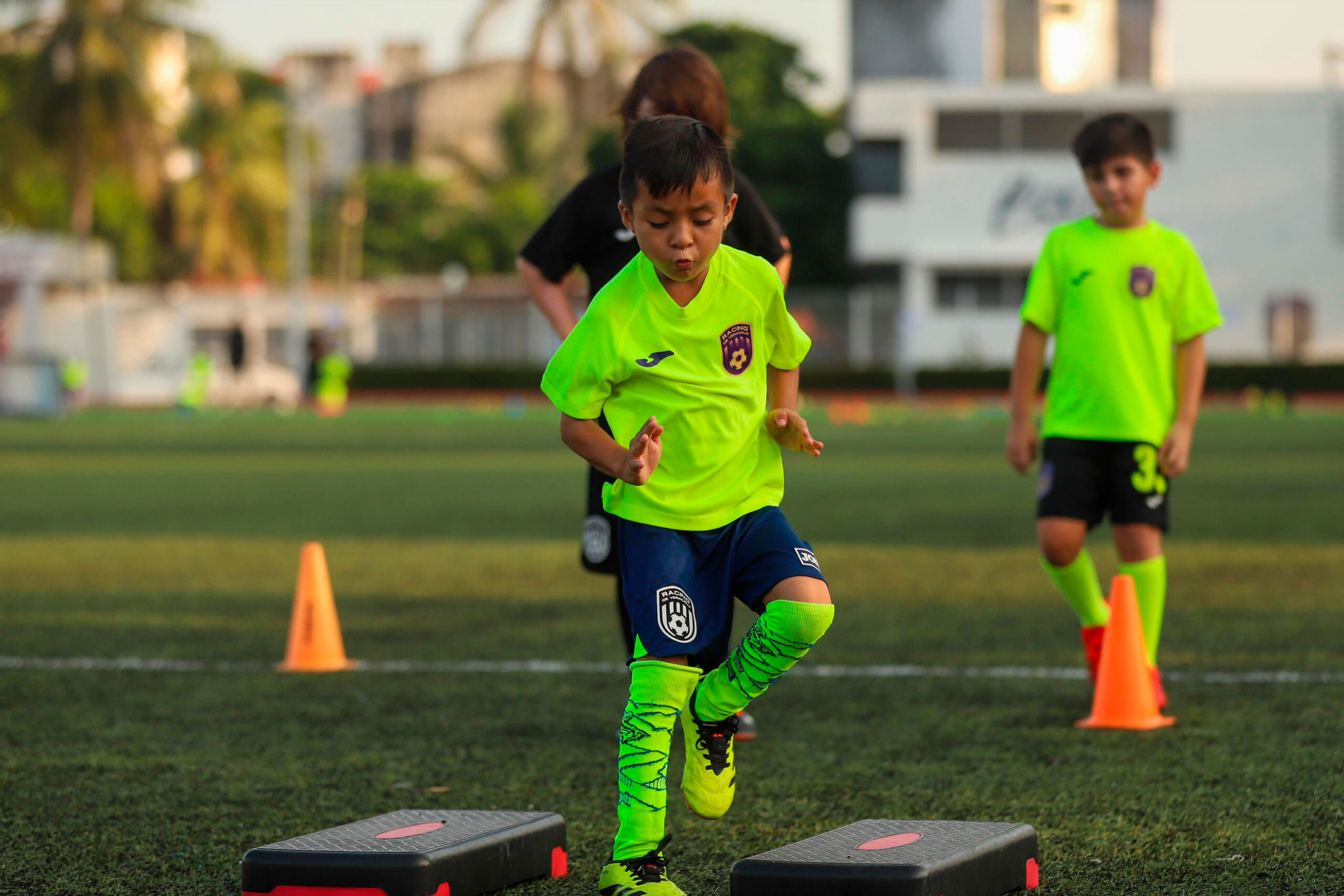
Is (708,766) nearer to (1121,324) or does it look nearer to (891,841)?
(891,841)

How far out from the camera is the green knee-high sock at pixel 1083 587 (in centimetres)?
560

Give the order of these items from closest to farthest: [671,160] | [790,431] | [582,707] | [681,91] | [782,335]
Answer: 1. [671,160]
2. [790,431]
3. [782,335]
4. [681,91]
5. [582,707]

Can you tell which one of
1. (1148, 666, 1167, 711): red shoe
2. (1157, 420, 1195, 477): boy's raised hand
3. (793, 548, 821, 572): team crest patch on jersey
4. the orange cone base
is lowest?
the orange cone base

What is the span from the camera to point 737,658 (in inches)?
139

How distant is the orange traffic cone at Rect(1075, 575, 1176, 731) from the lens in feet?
17.2

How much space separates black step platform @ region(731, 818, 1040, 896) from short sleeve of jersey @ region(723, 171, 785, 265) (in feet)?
6.49

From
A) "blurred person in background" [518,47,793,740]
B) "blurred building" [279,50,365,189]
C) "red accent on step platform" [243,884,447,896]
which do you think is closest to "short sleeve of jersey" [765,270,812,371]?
"blurred person in background" [518,47,793,740]

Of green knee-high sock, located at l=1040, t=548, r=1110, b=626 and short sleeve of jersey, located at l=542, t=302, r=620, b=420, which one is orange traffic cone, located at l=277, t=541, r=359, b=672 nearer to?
green knee-high sock, located at l=1040, t=548, r=1110, b=626

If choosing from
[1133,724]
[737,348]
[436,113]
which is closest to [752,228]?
[737,348]

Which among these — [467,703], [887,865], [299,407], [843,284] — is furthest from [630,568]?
[843,284]

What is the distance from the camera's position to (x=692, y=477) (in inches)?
140

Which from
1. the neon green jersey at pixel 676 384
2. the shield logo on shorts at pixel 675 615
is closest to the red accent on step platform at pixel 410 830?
the shield logo on shorts at pixel 675 615

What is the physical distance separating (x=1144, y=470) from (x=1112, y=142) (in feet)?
3.34

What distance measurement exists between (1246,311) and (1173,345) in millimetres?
45012
